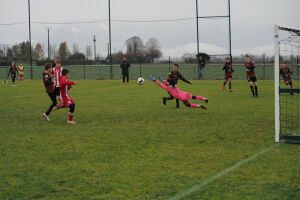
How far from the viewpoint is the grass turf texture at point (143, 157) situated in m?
5.20

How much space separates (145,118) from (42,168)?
19.5 ft

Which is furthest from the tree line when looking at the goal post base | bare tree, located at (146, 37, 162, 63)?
the goal post base

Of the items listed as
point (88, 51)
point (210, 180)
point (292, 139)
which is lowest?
point (210, 180)

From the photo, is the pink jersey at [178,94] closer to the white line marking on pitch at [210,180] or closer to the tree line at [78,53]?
the white line marking on pitch at [210,180]

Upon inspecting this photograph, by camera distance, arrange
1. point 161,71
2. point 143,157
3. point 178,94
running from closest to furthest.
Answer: point 143,157 < point 178,94 < point 161,71

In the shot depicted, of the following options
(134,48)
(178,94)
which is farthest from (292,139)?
(134,48)

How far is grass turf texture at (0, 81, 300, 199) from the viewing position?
5.20 m

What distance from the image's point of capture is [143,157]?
696 cm

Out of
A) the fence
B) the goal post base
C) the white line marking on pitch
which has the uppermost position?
the fence

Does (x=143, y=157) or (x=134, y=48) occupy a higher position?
(x=134, y=48)

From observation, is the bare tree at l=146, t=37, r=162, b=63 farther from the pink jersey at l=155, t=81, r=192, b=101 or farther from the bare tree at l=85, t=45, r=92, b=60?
Answer: the pink jersey at l=155, t=81, r=192, b=101

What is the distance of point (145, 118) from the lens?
12047 mm

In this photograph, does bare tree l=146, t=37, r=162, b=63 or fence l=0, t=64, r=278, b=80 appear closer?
fence l=0, t=64, r=278, b=80

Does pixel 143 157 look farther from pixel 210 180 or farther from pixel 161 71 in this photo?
pixel 161 71
